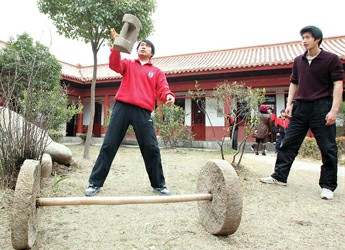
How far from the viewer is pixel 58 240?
1.76 meters

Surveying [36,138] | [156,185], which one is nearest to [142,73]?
[156,185]

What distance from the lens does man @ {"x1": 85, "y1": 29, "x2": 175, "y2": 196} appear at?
2.74m

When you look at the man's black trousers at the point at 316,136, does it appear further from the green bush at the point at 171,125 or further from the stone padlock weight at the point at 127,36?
the green bush at the point at 171,125

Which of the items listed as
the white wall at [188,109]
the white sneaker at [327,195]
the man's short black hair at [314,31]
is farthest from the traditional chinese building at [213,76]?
the white sneaker at [327,195]

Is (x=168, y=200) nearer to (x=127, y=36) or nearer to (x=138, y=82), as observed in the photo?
(x=138, y=82)

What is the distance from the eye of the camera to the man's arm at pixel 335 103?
298 cm

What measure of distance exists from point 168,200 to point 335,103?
2.37 m

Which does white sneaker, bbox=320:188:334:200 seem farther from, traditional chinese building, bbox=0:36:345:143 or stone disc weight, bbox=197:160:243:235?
traditional chinese building, bbox=0:36:345:143

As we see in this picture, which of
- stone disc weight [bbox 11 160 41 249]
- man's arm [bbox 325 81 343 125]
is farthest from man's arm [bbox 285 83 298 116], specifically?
stone disc weight [bbox 11 160 41 249]

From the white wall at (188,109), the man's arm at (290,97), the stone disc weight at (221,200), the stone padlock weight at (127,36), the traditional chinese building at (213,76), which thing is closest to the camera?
the stone disc weight at (221,200)

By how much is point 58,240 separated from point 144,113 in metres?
1.47

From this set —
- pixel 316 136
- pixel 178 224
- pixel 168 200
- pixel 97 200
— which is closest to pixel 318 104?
pixel 316 136

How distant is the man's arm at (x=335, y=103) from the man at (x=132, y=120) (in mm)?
1757

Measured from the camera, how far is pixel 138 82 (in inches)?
112
